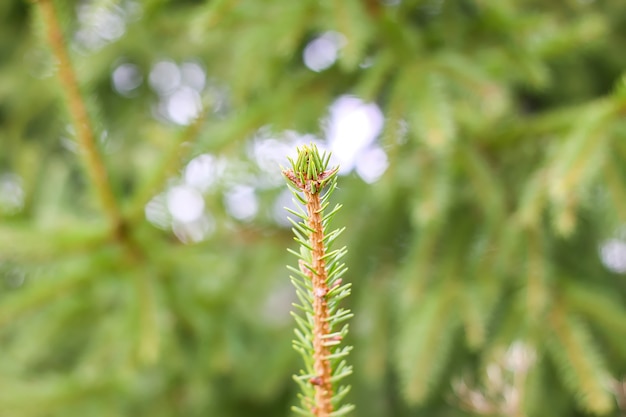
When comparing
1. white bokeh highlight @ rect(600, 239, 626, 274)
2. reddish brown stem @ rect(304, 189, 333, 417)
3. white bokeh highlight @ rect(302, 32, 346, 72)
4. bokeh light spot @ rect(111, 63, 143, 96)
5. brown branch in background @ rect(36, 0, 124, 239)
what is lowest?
reddish brown stem @ rect(304, 189, 333, 417)

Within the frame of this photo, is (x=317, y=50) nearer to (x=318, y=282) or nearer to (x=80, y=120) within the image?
(x=80, y=120)

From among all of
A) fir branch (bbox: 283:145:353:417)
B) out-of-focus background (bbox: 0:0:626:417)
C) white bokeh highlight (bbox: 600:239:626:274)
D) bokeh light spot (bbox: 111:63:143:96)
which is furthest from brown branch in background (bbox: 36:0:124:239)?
bokeh light spot (bbox: 111:63:143:96)

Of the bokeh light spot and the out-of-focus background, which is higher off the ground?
the bokeh light spot

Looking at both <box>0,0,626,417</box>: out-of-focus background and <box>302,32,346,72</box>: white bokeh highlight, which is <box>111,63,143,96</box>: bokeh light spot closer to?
<box>0,0,626,417</box>: out-of-focus background

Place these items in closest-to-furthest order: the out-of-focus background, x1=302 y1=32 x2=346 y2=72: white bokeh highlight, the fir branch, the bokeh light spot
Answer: the fir branch
the out-of-focus background
x1=302 y1=32 x2=346 y2=72: white bokeh highlight
the bokeh light spot

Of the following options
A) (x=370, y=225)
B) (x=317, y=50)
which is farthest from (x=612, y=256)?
(x=317, y=50)

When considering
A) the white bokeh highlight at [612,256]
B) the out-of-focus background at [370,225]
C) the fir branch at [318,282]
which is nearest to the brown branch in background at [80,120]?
the out-of-focus background at [370,225]

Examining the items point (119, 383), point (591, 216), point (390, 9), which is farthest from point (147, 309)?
point (591, 216)
